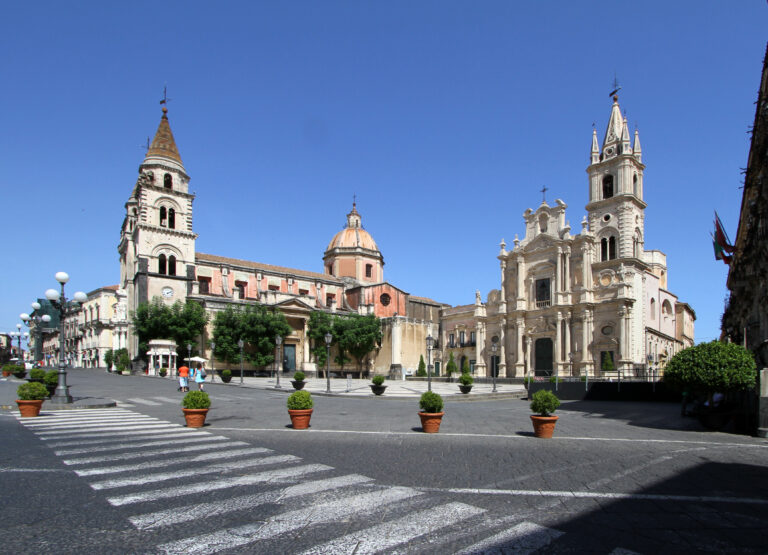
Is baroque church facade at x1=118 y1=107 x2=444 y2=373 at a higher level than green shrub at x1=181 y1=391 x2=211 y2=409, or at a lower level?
higher

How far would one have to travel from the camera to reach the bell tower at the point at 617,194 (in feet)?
155

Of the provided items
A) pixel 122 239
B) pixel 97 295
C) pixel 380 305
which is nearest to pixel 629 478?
pixel 380 305

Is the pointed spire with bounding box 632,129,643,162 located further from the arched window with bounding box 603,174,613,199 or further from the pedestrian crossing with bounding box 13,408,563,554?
the pedestrian crossing with bounding box 13,408,563,554

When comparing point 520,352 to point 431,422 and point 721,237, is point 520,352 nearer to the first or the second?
point 721,237

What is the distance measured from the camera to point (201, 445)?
995 cm

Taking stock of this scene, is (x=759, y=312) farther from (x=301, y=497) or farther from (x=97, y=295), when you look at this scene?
(x=97, y=295)

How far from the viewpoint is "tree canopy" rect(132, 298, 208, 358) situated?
43688mm

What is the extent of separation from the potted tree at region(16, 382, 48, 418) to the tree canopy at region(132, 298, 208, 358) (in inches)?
1179

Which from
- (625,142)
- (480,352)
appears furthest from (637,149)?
(480,352)

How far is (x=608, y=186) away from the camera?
50.1 meters

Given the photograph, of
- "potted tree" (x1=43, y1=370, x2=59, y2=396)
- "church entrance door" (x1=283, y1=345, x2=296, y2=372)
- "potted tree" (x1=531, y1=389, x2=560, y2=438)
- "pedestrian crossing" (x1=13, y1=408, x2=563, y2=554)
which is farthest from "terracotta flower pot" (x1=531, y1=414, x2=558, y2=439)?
"church entrance door" (x1=283, y1=345, x2=296, y2=372)

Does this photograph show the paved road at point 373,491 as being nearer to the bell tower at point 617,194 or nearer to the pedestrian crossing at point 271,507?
the pedestrian crossing at point 271,507

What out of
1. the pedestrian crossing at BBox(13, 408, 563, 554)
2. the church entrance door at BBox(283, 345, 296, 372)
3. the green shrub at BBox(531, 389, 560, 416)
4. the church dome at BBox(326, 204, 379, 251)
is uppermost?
the church dome at BBox(326, 204, 379, 251)

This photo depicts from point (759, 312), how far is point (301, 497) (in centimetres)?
2214
